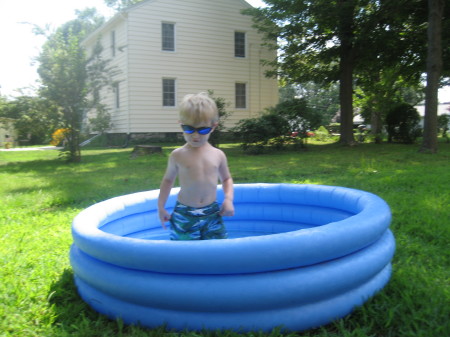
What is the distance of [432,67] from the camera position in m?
10.5

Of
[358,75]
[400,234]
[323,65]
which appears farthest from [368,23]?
[400,234]

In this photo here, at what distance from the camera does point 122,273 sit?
2.15 meters

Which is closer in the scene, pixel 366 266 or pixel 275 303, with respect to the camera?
pixel 275 303

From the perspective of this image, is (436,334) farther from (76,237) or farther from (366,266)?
(76,237)

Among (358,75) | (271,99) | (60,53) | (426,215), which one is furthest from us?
(271,99)

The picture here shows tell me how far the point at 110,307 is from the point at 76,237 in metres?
0.51

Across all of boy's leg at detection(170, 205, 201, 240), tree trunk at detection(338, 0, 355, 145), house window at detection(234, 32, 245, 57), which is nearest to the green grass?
boy's leg at detection(170, 205, 201, 240)

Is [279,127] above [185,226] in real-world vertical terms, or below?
above

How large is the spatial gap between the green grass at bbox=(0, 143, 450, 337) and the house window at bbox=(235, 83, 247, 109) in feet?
37.4

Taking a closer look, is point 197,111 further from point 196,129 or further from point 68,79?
point 68,79

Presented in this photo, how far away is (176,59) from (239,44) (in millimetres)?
3644

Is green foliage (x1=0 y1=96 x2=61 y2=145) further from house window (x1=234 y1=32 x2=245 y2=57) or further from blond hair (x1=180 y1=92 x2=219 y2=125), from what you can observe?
house window (x1=234 y1=32 x2=245 y2=57)

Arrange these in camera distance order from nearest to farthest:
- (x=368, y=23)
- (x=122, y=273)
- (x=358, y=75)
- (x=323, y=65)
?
(x=122, y=273) → (x=368, y=23) → (x=323, y=65) → (x=358, y=75)

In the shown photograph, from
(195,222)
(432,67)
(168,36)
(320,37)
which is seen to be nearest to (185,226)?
(195,222)
